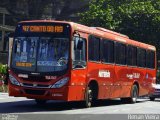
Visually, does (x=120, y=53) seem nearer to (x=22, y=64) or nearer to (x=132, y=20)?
(x=22, y=64)

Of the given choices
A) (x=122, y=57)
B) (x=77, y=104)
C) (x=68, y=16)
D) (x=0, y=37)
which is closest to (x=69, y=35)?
(x=77, y=104)

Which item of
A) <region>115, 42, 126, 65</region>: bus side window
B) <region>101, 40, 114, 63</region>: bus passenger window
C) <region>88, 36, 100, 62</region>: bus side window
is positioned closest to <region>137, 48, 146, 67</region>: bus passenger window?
<region>115, 42, 126, 65</region>: bus side window

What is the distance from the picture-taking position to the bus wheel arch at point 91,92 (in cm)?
1793

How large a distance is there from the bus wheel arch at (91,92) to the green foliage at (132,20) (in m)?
19.3

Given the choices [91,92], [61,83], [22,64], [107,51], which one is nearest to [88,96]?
[91,92]

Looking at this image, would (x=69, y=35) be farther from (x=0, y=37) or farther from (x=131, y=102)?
(x=0, y=37)

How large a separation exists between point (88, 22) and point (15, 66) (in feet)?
72.4

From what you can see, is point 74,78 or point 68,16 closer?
point 74,78

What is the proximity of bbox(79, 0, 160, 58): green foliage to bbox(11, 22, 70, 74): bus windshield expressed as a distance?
21246 millimetres

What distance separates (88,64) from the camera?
17891 mm

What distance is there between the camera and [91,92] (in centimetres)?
1856

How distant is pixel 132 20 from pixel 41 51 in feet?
76.5

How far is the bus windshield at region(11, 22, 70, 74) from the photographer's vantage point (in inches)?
650

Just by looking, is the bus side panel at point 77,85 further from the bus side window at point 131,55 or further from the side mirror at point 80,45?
the bus side window at point 131,55
